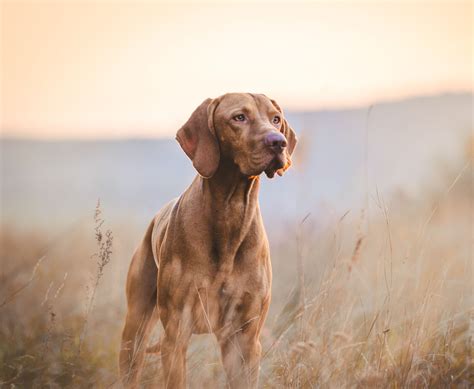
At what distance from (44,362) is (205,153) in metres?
1.78

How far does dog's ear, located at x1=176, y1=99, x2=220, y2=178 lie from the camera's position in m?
5.13

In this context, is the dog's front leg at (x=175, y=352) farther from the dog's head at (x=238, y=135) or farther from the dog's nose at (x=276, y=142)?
the dog's nose at (x=276, y=142)

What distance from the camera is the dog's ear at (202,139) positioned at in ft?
16.8

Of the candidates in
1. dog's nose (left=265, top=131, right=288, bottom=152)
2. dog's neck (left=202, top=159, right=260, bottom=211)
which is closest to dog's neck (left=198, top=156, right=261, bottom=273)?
dog's neck (left=202, top=159, right=260, bottom=211)

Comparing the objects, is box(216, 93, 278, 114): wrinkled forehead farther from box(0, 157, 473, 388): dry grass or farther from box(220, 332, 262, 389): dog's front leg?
box(220, 332, 262, 389): dog's front leg

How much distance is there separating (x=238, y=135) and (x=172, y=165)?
19.3 metres

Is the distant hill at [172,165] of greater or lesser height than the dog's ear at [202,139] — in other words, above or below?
below

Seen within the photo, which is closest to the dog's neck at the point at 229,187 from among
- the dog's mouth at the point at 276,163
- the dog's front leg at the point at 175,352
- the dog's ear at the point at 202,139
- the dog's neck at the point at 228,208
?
the dog's neck at the point at 228,208

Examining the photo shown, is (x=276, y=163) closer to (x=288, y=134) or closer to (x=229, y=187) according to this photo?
(x=229, y=187)

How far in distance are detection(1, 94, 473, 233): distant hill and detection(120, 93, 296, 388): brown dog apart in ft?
13.6

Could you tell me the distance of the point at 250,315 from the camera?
17.1 feet

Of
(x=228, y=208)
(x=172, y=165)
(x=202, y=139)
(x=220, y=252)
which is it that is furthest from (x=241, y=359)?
(x=172, y=165)

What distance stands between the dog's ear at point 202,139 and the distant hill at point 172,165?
4258 millimetres

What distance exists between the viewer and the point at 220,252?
17.1 feet
